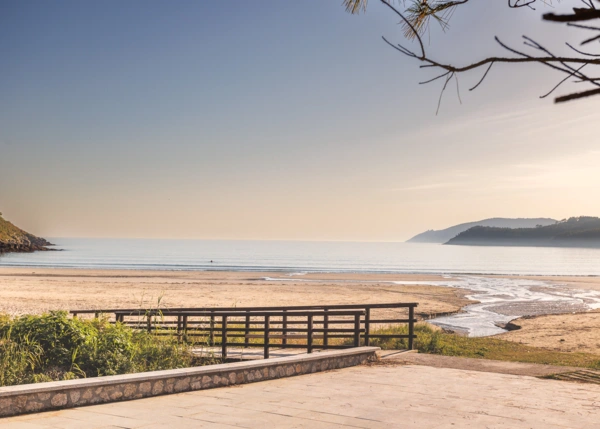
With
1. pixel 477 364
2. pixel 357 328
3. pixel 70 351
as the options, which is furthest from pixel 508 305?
pixel 70 351

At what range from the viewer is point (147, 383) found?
8320 millimetres

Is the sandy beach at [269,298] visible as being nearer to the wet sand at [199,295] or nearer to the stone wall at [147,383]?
the wet sand at [199,295]

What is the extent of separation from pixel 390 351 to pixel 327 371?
3141mm

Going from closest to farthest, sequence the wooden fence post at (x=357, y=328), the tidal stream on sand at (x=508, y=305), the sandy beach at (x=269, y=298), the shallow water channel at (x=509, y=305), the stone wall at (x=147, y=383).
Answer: the stone wall at (x=147, y=383) → the wooden fence post at (x=357, y=328) → the sandy beach at (x=269, y=298) → the tidal stream on sand at (x=508, y=305) → the shallow water channel at (x=509, y=305)

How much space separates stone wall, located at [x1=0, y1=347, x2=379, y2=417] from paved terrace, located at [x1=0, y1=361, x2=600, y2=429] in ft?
0.61

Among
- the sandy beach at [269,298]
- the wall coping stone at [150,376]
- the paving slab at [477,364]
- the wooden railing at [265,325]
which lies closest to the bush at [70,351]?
the wooden railing at [265,325]

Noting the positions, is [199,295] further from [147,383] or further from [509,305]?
[147,383]

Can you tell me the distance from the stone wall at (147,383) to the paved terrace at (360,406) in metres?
0.19

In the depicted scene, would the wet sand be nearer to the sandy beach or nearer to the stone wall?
the sandy beach

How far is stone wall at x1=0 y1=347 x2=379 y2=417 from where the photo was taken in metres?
7.09

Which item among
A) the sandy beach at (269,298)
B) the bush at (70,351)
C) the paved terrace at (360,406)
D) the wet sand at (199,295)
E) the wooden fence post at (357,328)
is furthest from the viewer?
the wet sand at (199,295)

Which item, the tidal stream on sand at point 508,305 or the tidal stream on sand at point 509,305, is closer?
the tidal stream on sand at point 508,305

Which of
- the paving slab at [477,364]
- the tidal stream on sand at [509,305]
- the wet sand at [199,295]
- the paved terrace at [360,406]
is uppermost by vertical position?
the paved terrace at [360,406]

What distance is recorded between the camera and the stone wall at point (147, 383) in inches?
279
